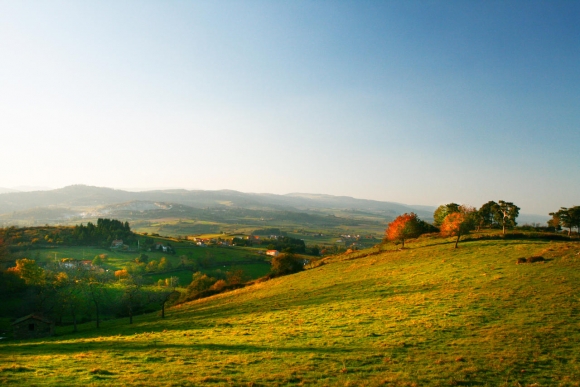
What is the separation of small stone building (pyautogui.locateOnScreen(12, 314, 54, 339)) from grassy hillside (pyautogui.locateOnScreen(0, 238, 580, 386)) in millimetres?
22395

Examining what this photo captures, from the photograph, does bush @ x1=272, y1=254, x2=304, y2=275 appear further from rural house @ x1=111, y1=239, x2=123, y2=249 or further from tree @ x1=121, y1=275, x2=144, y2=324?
rural house @ x1=111, y1=239, x2=123, y2=249

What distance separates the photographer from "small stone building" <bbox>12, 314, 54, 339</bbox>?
39.7 m

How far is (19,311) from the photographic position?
180 feet

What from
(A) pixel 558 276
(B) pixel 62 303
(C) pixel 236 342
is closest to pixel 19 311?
(B) pixel 62 303

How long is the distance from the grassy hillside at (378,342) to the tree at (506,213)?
2579 centimetres

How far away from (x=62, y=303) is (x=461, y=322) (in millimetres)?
57170

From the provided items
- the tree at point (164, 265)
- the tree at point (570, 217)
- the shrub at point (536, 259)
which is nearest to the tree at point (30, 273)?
the tree at point (164, 265)

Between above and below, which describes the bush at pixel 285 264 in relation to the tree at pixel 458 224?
below

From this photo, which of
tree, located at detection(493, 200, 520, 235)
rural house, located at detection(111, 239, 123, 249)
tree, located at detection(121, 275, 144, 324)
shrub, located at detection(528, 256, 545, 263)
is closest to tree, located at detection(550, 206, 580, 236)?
tree, located at detection(493, 200, 520, 235)

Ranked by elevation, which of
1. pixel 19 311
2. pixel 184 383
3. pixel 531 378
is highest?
pixel 531 378

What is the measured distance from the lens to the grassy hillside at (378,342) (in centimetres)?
1278

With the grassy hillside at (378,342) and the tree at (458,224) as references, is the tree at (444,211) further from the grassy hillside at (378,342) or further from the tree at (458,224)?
the grassy hillside at (378,342)

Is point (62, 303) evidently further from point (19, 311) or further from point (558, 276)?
point (558, 276)

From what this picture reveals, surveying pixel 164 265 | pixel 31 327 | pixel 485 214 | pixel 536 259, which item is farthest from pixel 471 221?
pixel 164 265
